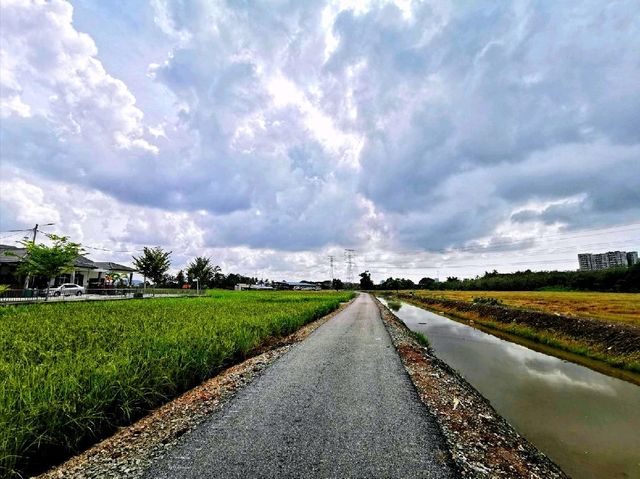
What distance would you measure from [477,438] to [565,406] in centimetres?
502

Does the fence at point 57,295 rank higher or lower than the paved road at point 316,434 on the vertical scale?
higher

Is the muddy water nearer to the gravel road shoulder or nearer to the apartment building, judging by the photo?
the gravel road shoulder

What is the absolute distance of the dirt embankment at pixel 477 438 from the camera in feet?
15.0

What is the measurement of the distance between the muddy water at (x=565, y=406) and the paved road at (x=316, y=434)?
8.69 feet

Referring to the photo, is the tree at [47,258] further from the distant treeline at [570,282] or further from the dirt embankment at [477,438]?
the distant treeline at [570,282]

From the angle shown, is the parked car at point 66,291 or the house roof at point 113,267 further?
the house roof at point 113,267

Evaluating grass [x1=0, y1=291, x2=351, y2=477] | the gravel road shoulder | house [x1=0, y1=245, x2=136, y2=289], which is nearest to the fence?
house [x1=0, y1=245, x2=136, y2=289]

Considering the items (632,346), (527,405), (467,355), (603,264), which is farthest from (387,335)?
(603,264)

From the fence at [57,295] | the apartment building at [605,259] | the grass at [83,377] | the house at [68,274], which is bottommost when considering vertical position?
the grass at [83,377]

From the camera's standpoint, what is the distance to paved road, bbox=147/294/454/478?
4125mm

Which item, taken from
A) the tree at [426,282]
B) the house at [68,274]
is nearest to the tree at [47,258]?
the house at [68,274]

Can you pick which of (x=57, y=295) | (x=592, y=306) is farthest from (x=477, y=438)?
(x=57, y=295)

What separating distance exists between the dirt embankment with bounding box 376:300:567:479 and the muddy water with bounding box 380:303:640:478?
669 millimetres

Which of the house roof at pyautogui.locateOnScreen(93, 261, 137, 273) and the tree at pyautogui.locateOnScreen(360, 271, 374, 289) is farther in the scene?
the tree at pyautogui.locateOnScreen(360, 271, 374, 289)
